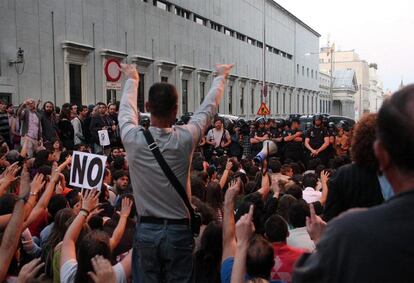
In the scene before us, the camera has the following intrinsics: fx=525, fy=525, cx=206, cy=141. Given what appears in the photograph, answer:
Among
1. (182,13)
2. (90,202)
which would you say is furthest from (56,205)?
(182,13)

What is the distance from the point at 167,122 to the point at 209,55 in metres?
38.1

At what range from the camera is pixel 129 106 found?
3865mm

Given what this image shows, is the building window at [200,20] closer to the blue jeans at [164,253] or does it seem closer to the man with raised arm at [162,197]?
the man with raised arm at [162,197]

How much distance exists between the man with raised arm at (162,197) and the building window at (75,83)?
21.3 metres

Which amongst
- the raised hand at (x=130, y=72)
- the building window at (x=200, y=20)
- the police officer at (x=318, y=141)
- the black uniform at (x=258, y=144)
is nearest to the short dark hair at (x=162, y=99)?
the raised hand at (x=130, y=72)

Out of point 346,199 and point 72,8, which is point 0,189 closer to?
point 346,199

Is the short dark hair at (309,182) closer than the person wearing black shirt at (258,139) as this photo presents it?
Yes

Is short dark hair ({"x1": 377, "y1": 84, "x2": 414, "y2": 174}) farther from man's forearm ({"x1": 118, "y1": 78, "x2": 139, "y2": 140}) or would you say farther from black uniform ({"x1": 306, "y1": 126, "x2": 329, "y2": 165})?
black uniform ({"x1": 306, "y1": 126, "x2": 329, "y2": 165})

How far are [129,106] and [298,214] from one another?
1908mm

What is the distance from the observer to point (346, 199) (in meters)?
3.38

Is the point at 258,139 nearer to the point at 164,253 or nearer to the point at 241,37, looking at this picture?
the point at 164,253

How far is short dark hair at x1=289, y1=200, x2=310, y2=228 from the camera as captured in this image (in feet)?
15.7

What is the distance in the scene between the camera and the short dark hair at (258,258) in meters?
3.38

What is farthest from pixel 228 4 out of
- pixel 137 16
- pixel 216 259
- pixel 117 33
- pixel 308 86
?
pixel 216 259
